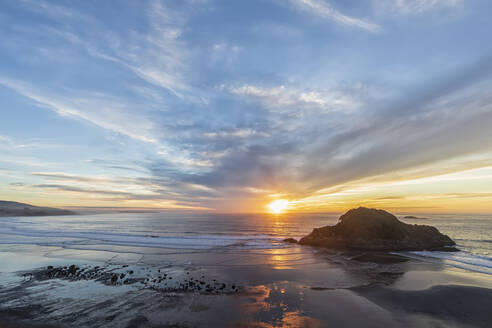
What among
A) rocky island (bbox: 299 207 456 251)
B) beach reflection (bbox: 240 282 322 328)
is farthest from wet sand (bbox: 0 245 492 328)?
rocky island (bbox: 299 207 456 251)

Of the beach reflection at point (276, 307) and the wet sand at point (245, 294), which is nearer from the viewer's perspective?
the beach reflection at point (276, 307)

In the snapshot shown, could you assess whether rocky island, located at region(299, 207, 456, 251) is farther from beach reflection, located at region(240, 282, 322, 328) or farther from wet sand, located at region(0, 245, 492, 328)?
beach reflection, located at region(240, 282, 322, 328)

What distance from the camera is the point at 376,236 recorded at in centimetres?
3262

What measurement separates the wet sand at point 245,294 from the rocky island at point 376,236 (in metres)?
7.86

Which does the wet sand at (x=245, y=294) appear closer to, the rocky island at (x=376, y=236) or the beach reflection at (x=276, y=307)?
the beach reflection at (x=276, y=307)

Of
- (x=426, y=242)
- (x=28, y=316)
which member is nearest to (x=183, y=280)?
(x=28, y=316)

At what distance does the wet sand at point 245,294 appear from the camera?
10.7 meters

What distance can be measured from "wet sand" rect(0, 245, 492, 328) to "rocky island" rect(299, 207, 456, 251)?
309 inches

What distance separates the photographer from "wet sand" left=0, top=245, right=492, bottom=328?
10.7m

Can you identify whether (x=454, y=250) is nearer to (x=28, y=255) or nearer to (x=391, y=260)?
(x=391, y=260)

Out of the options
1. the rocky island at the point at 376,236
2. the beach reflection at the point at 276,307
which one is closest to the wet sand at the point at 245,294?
the beach reflection at the point at 276,307

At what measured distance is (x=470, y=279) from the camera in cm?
1784

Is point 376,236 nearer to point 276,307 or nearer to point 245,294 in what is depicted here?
point 245,294

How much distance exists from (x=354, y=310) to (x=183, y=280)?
12.5m
